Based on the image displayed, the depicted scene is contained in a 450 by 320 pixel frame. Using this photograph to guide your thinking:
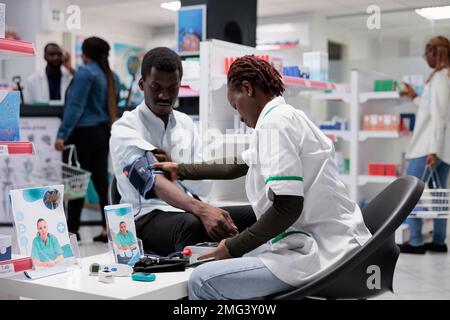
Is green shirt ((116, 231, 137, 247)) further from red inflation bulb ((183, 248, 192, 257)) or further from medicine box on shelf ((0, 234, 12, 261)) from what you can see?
medicine box on shelf ((0, 234, 12, 261))

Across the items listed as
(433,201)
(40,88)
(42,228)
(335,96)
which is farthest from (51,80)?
(42,228)

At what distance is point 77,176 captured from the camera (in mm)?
4938

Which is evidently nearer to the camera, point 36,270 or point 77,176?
point 36,270

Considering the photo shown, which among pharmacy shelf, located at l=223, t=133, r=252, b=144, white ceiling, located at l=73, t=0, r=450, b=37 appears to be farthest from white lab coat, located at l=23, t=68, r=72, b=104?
pharmacy shelf, located at l=223, t=133, r=252, b=144

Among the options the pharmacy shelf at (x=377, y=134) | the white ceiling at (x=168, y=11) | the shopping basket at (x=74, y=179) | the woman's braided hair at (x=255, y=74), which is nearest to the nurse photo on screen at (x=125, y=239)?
the woman's braided hair at (x=255, y=74)

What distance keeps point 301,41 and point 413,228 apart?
598 centimetres

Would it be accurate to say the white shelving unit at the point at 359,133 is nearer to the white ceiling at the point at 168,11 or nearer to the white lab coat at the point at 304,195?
the white ceiling at the point at 168,11

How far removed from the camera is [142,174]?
2303mm

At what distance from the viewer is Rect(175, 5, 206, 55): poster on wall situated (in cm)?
475

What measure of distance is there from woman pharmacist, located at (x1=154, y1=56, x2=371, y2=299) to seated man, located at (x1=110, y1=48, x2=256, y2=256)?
1.03 ft

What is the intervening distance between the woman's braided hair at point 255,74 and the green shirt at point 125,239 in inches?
25.6

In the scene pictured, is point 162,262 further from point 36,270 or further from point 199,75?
point 199,75

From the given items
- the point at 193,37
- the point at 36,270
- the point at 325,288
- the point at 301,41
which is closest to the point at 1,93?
the point at 36,270
